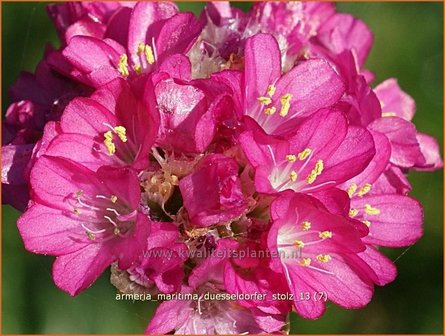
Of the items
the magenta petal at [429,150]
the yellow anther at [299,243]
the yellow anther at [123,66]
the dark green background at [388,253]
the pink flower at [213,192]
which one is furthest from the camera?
the dark green background at [388,253]

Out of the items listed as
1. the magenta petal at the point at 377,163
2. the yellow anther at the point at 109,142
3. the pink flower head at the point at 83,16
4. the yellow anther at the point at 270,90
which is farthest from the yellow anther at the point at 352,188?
the pink flower head at the point at 83,16

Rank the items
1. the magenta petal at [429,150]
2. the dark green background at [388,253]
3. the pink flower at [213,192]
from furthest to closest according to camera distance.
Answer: the dark green background at [388,253], the magenta petal at [429,150], the pink flower at [213,192]

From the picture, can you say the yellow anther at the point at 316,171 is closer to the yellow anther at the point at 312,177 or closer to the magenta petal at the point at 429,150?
the yellow anther at the point at 312,177

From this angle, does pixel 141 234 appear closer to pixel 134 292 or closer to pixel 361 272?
pixel 134 292

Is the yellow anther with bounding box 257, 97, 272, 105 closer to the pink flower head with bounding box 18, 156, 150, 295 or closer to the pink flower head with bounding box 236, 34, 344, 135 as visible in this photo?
the pink flower head with bounding box 236, 34, 344, 135

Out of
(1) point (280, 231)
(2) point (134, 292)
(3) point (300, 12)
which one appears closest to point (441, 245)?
(3) point (300, 12)

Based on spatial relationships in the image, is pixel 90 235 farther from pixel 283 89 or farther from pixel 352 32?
pixel 352 32
